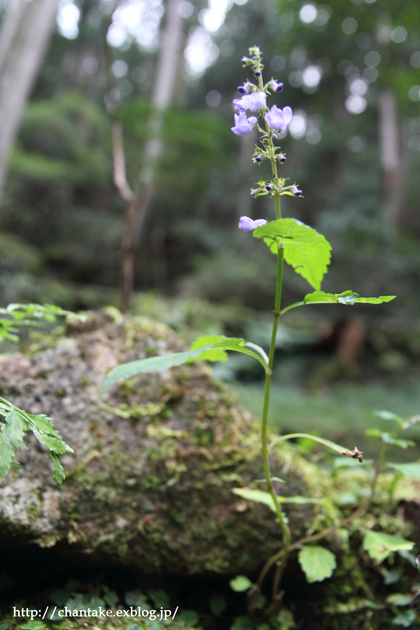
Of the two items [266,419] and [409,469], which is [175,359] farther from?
[409,469]

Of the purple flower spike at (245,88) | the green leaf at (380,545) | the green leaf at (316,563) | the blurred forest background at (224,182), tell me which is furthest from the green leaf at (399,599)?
the blurred forest background at (224,182)

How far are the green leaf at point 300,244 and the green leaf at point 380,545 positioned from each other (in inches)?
39.5

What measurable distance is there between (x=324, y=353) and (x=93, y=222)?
10568mm

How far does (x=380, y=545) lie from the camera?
4.90ft

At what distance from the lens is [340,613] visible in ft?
5.22

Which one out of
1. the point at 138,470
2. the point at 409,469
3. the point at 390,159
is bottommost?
the point at 138,470

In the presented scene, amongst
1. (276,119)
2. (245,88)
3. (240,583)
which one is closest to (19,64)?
(245,88)

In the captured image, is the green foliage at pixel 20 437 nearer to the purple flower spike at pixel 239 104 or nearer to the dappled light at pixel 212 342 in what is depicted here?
the dappled light at pixel 212 342

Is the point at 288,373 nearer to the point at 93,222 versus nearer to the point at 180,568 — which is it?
the point at 180,568

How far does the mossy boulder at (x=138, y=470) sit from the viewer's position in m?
1.45

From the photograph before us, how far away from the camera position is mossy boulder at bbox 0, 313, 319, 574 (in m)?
1.45

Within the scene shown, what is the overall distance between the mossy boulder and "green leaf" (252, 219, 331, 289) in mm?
932

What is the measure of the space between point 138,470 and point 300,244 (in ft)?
3.58

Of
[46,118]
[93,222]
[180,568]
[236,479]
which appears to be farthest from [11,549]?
[46,118]
